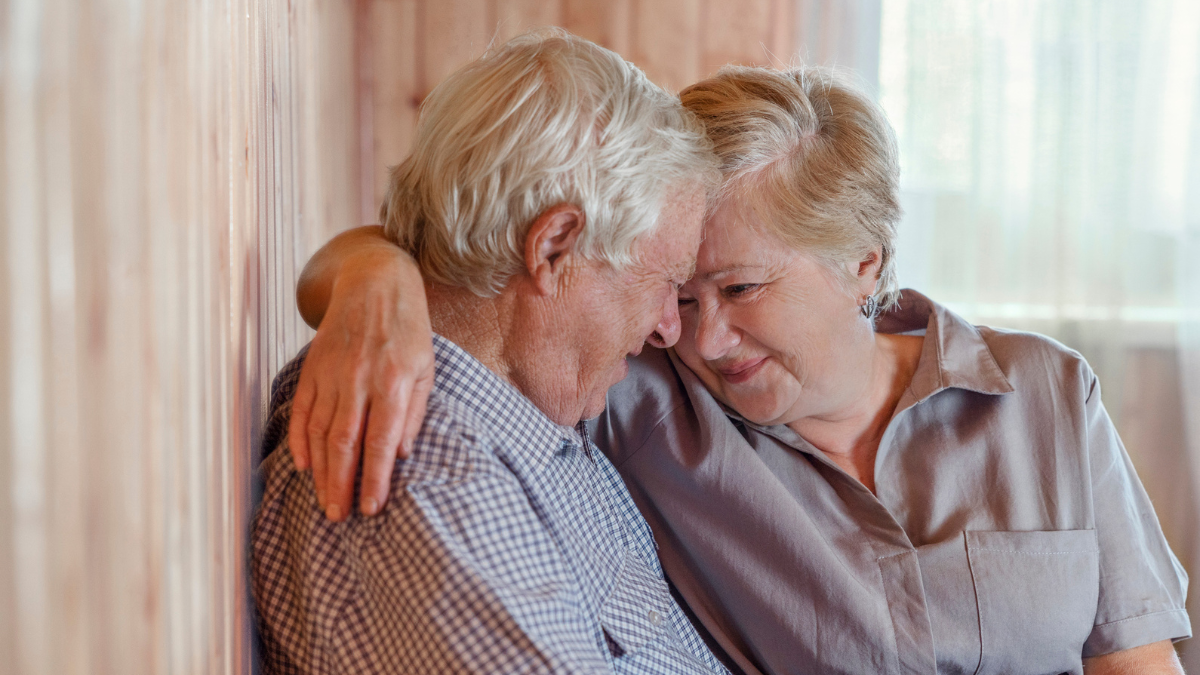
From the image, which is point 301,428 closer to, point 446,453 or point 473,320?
point 446,453

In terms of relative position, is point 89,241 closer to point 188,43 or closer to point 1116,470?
point 188,43

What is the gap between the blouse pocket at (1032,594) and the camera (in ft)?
4.08

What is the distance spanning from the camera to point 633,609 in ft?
3.39

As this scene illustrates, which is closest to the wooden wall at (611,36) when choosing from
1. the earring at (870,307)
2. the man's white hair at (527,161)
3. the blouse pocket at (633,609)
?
the earring at (870,307)

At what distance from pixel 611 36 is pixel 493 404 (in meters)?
1.88

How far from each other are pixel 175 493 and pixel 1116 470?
1.30m

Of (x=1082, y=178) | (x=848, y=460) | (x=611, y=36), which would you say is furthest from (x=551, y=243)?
(x=1082, y=178)

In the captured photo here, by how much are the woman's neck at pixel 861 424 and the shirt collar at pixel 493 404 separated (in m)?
0.59

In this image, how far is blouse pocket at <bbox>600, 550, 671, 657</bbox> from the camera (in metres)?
0.97

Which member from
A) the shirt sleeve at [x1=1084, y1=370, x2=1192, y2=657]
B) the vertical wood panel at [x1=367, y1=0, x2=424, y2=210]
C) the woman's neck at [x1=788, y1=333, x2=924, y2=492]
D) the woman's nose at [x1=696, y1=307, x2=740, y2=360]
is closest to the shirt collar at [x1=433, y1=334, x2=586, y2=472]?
the woman's nose at [x1=696, y1=307, x2=740, y2=360]

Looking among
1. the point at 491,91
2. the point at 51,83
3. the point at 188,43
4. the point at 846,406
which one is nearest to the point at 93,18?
the point at 51,83

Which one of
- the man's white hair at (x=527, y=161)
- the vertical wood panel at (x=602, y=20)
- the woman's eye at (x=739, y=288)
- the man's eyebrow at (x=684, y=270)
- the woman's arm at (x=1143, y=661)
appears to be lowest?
the woman's arm at (x=1143, y=661)

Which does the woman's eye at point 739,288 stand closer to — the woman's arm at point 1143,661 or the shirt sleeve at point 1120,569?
the shirt sleeve at point 1120,569

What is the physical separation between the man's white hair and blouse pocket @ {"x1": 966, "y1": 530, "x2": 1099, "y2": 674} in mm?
710
